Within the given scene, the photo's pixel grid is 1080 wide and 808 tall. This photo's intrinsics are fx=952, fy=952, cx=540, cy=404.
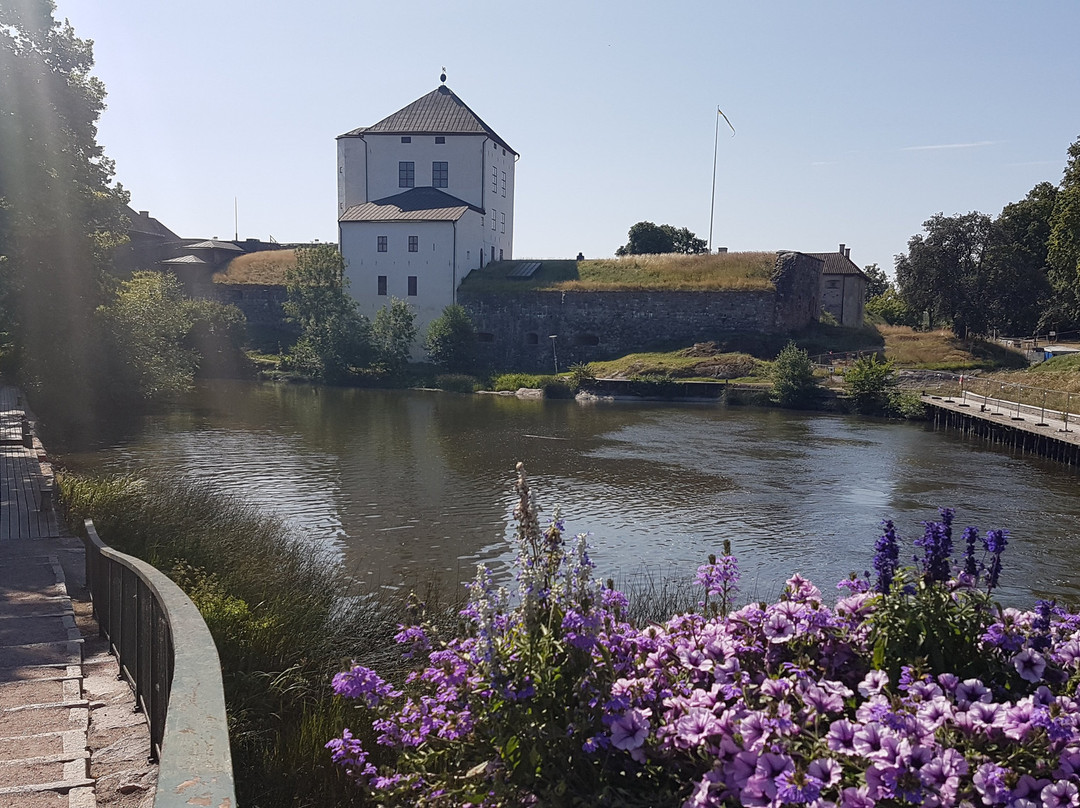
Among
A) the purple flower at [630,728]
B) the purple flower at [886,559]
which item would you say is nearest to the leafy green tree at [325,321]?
the purple flower at [886,559]

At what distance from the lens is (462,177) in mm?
47281

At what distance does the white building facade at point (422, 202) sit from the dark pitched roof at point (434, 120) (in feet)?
0.17

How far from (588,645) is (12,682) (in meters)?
3.03

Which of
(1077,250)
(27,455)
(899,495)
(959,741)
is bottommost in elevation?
(899,495)

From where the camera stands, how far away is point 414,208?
149 ft

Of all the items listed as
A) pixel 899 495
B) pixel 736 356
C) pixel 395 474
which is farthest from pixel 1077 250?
pixel 395 474

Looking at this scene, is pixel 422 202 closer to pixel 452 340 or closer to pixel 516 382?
pixel 452 340

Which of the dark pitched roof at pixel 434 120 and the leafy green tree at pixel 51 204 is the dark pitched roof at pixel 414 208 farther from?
the leafy green tree at pixel 51 204

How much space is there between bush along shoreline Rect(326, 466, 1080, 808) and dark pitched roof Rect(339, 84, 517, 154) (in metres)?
45.9

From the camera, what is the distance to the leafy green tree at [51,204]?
→ 57.6 feet

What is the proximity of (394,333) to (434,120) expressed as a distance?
44.8ft

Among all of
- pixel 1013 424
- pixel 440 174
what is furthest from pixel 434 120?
pixel 1013 424

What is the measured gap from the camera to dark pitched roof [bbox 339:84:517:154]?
1866 inches

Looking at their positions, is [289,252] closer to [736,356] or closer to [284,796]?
[736,356]
